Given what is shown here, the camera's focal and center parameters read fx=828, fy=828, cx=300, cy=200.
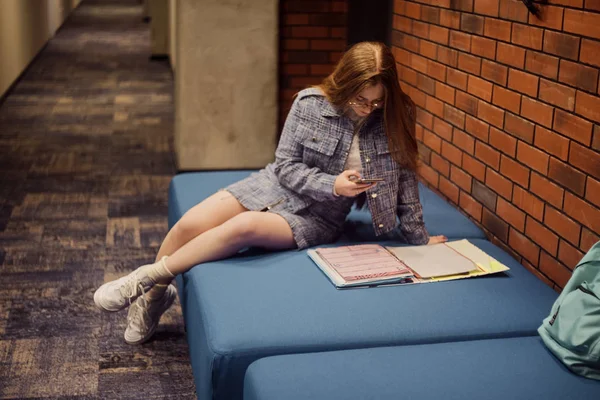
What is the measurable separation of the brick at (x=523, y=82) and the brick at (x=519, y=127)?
0.32 feet

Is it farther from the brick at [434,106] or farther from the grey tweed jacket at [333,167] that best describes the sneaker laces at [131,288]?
the brick at [434,106]

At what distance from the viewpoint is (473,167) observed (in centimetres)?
325

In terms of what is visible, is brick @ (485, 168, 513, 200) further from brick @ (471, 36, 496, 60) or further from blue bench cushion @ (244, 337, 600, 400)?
blue bench cushion @ (244, 337, 600, 400)

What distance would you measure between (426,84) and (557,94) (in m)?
1.21

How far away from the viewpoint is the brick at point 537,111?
263cm

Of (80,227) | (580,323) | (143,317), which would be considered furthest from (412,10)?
(580,323)

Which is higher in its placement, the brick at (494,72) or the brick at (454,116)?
the brick at (494,72)

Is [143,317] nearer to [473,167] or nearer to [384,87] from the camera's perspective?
[384,87]

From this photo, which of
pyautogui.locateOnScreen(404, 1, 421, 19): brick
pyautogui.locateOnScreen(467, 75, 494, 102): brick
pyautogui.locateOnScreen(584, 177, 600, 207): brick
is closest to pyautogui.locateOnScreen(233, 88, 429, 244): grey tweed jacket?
pyautogui.locateOnScreen(467, 75, 494, 102): brick

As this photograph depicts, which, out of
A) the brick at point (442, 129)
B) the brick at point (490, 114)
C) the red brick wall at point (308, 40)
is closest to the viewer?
the brick at point (490, 114)

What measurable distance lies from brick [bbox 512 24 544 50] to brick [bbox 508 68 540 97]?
0.32 ft

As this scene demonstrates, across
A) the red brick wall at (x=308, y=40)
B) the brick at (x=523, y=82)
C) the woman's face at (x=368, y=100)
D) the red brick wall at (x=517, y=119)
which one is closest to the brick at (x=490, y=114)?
the red brick wall at (x=517, y=119)

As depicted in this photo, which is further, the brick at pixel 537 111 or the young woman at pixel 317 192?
the young woman at pixel 317 192

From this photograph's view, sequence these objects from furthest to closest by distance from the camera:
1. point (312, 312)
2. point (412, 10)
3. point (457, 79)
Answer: point (412, 10), point (457, 79), point (312, 312)
